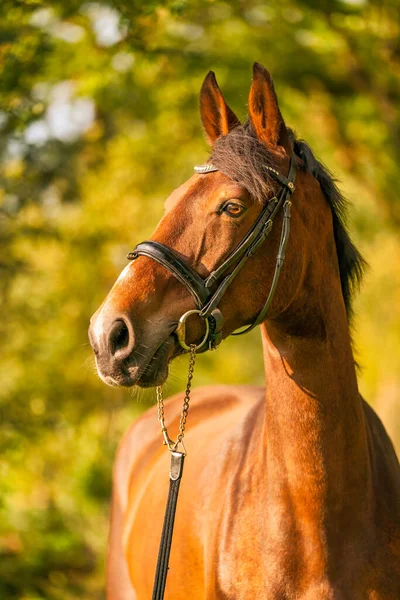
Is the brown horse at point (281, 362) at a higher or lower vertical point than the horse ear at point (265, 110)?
lower

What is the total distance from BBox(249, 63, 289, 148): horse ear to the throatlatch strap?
52.0 inches

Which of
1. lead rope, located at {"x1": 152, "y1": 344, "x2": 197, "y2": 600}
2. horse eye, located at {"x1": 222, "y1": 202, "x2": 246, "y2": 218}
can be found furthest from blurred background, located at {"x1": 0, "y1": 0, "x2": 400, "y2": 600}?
lead rope, located at {"x1": 152, "y1": 344, "x2": 197, "y2": 600}

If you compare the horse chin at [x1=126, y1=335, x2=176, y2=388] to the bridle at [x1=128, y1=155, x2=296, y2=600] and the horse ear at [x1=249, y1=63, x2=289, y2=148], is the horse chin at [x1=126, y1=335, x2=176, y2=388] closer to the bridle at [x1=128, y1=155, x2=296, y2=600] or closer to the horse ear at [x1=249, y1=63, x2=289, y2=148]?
the bridle at [x1=128, y1=155, x2=296, y2=600]

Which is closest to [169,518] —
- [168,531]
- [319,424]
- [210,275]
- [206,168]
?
[168,531]

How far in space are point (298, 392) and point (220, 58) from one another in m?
7.66

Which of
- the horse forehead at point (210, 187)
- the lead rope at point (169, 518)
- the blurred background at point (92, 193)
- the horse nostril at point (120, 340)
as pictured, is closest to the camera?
the horse nostril at point (120, 340)

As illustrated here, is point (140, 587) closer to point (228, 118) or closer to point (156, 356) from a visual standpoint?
point (156, 356)

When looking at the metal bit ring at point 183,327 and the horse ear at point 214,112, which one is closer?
the metal bit ring at point 183,327

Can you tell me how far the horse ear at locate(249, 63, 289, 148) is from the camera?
9.62 feet

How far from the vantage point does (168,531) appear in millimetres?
3051

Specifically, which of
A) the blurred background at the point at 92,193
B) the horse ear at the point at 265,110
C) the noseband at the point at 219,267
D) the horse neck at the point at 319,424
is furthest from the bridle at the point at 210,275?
the blurred background at the point at 92,193

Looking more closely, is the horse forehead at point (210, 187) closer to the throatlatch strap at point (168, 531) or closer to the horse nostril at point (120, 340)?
the horse nostril at point (120, 340)

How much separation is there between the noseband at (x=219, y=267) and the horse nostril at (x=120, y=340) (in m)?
0.21

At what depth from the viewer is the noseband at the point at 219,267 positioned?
2.74 meters
